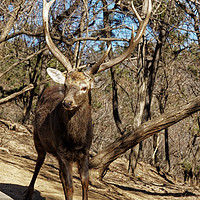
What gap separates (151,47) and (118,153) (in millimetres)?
6278

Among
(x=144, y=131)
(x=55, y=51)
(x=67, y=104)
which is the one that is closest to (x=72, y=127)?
(x=67, y=104)

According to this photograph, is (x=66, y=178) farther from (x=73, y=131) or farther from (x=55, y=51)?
(x=55, y=51)

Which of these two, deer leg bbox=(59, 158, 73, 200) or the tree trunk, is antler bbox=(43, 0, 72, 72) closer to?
deer leg bbox=(59, 158, 73, 200)

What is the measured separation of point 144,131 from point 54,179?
2.26 metres

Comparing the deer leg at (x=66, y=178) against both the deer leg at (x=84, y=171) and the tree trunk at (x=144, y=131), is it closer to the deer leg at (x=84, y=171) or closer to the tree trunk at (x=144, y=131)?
the deer leg at (x=84, y=171)

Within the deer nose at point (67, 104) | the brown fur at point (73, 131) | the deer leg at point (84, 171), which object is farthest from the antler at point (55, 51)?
the deer leg at point (84, 171)

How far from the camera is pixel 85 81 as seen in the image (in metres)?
4.73

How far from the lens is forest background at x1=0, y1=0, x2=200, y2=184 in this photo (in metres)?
9.67

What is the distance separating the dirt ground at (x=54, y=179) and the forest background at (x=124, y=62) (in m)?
0.54

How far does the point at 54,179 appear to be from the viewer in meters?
7.61

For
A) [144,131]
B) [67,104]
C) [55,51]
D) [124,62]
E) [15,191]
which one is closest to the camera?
[67,104]

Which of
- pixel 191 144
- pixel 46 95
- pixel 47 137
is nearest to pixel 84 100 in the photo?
pixel 47 137

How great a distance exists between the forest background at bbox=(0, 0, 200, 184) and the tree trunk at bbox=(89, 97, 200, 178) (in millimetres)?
72

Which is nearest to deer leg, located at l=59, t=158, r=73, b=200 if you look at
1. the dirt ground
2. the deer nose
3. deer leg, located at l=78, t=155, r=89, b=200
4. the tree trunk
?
deer leg, located at l=78, t=155, r=89, b=200
